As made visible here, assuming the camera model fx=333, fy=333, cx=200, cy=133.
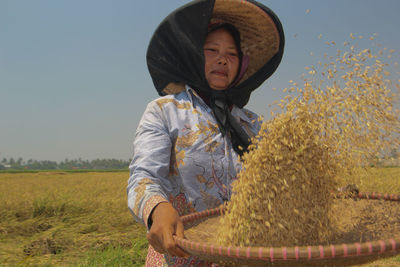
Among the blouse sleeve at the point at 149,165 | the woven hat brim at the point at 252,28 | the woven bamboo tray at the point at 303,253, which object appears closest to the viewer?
the woven bamboo tray at the point at 303,253

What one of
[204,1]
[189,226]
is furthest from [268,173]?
[204,1]

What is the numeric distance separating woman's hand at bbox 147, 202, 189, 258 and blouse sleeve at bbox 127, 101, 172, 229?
0.08 m

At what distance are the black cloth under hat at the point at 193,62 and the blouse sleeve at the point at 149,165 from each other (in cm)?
33

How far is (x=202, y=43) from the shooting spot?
2004mm

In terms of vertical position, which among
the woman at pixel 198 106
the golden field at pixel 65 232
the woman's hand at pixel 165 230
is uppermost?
the woman at pixel 198 106

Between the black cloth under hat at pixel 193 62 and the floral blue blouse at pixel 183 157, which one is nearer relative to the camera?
the floral blue blouse at pixel 183 157

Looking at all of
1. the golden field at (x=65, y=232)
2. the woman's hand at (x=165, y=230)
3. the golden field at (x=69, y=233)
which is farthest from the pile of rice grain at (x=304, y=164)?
the golden field at (x=65, y=232)

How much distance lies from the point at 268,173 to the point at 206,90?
87 centimetres

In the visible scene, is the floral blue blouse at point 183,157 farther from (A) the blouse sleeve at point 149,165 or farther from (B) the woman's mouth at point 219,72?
(B) the woman's mouth at point 219,72

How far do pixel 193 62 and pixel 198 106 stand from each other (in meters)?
0.27

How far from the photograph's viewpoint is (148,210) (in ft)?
4.64

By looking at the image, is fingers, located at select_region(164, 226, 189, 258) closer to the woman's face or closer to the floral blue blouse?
the floral blue blouse

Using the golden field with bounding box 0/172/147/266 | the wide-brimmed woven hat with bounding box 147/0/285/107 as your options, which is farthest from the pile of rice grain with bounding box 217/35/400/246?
the golden field with bounding box 0/172/147/266

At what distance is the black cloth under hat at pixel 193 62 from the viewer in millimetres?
1988
